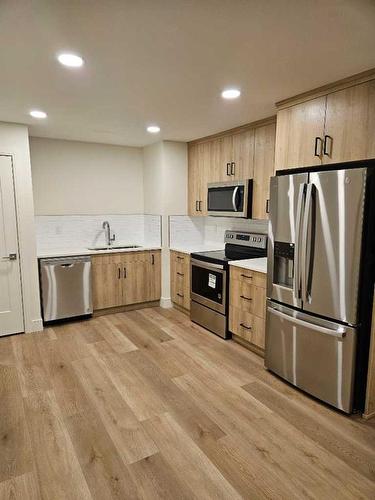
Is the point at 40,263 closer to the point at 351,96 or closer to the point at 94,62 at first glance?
the point at 94,62

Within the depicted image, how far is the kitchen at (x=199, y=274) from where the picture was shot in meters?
1.80

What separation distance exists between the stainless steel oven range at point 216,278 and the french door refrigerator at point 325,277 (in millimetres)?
947

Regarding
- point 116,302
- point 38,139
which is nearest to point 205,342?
point 116,302

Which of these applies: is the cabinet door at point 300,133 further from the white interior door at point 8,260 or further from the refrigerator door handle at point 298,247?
the white interior door at point 8,260

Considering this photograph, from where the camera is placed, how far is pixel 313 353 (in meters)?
2.53

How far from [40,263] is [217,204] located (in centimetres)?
231

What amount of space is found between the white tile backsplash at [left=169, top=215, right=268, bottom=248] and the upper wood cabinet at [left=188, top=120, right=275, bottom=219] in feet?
0.70

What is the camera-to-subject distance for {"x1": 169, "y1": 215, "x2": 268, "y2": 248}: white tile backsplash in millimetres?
4738

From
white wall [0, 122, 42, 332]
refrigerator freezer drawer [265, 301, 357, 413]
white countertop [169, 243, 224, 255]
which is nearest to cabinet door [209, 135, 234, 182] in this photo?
white countertop [169, 243, 224, 255]

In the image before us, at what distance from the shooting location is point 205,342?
3.68 m

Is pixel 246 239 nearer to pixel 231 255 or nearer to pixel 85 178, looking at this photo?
pixel 231 255

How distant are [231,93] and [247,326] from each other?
221 cm

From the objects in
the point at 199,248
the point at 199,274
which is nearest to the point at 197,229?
the point at 199,248

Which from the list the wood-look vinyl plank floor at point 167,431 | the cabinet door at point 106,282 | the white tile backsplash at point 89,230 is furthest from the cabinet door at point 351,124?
the cabinet door at point 106,282
